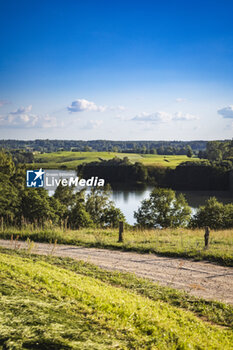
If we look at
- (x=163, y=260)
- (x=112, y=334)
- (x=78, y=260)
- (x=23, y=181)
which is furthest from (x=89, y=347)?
(x=23, y=181)

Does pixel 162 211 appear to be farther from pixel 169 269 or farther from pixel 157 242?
pixel 169 269

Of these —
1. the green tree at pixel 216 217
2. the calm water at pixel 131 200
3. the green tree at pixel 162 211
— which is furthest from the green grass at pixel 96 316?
the calm water at pixel 131 200

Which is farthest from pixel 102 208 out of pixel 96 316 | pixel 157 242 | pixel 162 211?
pixel 96 316

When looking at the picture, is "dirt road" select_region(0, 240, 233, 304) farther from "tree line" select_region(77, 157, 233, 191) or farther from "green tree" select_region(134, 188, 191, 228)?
"tree line" select_region(77, 157, 233, 191)

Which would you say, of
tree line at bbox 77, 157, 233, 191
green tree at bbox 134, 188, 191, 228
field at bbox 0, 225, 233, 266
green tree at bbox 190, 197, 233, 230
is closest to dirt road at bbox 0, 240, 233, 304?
field at bbox 0, 225, 233, 266

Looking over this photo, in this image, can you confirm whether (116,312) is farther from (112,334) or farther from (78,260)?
(78,260)

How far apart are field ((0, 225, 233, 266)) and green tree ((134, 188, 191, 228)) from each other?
19.4 m

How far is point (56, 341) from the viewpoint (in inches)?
175

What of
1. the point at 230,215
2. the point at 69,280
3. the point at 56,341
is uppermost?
the point at 56,341

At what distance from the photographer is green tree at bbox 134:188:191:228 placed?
127ft

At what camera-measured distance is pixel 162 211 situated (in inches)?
1532

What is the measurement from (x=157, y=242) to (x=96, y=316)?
978 cm

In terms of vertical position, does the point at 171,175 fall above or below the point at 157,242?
above

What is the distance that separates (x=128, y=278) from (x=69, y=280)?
8.21ft
